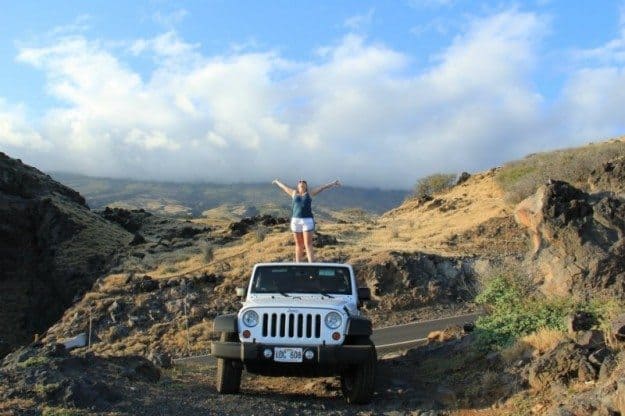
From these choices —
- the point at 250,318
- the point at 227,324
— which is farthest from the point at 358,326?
the point at 227,324

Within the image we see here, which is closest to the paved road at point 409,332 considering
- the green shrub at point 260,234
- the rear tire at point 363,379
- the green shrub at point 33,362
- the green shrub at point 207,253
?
the rear tire at point 363,379

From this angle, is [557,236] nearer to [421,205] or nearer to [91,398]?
[91,398]

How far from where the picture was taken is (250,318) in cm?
927

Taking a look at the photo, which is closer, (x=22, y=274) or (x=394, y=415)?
(x=394, y=415)

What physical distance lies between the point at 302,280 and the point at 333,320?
5.26 ft

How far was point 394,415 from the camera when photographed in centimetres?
834

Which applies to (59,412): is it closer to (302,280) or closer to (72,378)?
(72,378)

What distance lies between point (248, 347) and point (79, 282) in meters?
25.7

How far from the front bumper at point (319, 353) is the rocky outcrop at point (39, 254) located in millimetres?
23650

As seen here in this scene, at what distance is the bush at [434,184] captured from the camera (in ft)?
197

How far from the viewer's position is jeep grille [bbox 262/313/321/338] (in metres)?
9.06

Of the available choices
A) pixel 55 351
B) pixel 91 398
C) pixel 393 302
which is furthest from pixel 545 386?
pixel 393 302

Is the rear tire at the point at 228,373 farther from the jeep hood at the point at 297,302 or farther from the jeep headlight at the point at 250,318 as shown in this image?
the jeep hood at the point at 297,302

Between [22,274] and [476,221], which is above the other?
[476,221]
